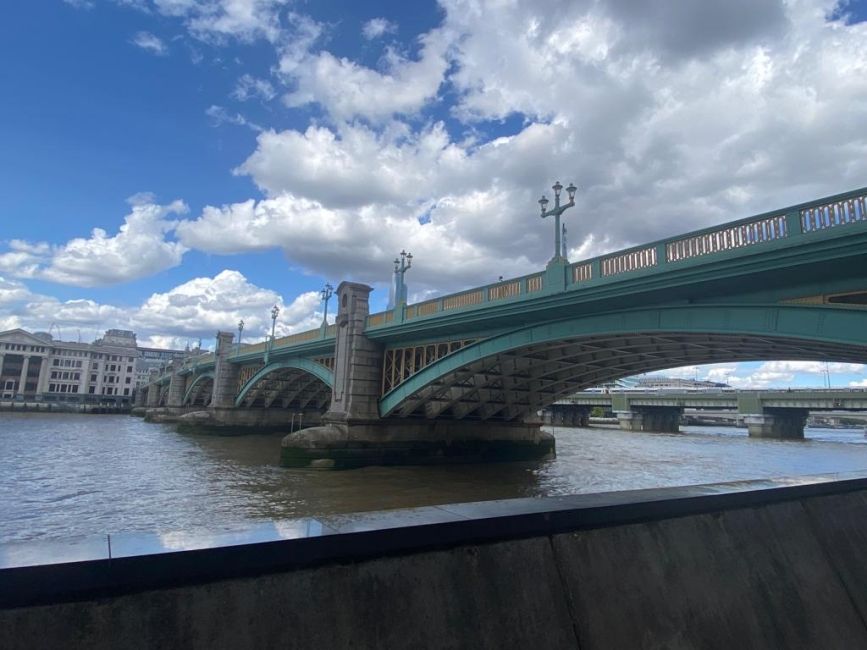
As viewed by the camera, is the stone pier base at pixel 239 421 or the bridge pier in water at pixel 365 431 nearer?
the bridge pier in water at pixel 365 431

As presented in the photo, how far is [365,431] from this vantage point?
26938 mm

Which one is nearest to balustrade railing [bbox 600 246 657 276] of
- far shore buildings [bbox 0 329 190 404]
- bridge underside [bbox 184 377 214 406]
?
bridge underside [bbox 184 377 214 406]

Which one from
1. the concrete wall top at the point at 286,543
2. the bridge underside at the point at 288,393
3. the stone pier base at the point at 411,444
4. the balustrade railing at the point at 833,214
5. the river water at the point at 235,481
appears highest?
the balustrade railing at the point at 833,214

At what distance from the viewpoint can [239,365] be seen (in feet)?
177

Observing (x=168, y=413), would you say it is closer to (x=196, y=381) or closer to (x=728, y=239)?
(x=196, y=381)

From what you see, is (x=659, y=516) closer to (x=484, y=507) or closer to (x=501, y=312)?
(x=484, y=507)

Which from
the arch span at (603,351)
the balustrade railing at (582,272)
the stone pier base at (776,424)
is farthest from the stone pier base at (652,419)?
the balustrade railing at (582,272)

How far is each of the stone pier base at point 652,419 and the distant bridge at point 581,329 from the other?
4891 centimetres

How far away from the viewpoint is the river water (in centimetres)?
1545

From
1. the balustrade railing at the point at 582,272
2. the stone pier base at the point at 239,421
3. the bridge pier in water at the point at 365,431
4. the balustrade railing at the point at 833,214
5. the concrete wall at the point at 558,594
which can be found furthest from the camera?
the stone pier base at the point at 239,421

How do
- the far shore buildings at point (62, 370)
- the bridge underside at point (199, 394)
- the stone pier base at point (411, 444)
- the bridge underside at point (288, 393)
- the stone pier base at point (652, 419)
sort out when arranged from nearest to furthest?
the stone pier base at point (411, 444) < the bridge underside at point (288, 393) < the bridge underside at point (199, 394) < the stone pier base at point (652, 419) < the far shore buildings at point (62, 370)

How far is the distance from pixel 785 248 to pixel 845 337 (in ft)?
7.33

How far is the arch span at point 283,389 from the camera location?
144ft

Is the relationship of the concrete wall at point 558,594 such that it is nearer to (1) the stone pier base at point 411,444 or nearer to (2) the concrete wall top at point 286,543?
(2) the concrete wall top at point 286,543
